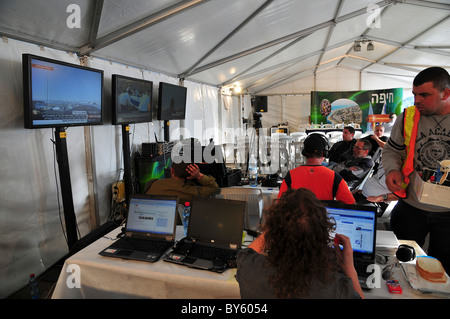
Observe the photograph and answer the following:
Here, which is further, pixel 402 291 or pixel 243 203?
pixel 243 203

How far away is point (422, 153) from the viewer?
1.70 metres

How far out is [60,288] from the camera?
5.68ft

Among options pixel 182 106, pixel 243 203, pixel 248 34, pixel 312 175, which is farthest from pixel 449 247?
pixel 182 106

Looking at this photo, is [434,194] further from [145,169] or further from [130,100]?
[145,169]

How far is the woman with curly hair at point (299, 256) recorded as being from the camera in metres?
1.00

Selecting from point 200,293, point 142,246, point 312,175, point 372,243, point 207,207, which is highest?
point 312,175

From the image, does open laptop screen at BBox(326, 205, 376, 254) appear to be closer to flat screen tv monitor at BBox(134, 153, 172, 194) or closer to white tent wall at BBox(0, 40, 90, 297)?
white tent wall at BBox(0, 40, 90, 297)

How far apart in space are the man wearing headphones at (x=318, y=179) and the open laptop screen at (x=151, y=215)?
31.5 inches

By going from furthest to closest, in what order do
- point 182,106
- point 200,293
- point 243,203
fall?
1. point 182,106
2. point 243,203
3. point 200,293

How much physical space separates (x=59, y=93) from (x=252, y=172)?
2313 millimetres

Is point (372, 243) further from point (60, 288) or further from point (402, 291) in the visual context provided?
point (60, 288)

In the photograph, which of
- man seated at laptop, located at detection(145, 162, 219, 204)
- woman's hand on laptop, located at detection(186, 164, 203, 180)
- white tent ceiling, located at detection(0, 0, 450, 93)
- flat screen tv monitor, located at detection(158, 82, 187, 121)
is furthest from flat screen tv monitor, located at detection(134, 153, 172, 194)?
woman's hand on laptop, located at detection(186, 164, 203, 180)

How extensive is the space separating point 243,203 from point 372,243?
30.1 inches

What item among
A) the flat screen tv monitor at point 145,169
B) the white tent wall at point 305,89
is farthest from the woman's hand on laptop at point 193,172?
the white tent wall at point 305,89
